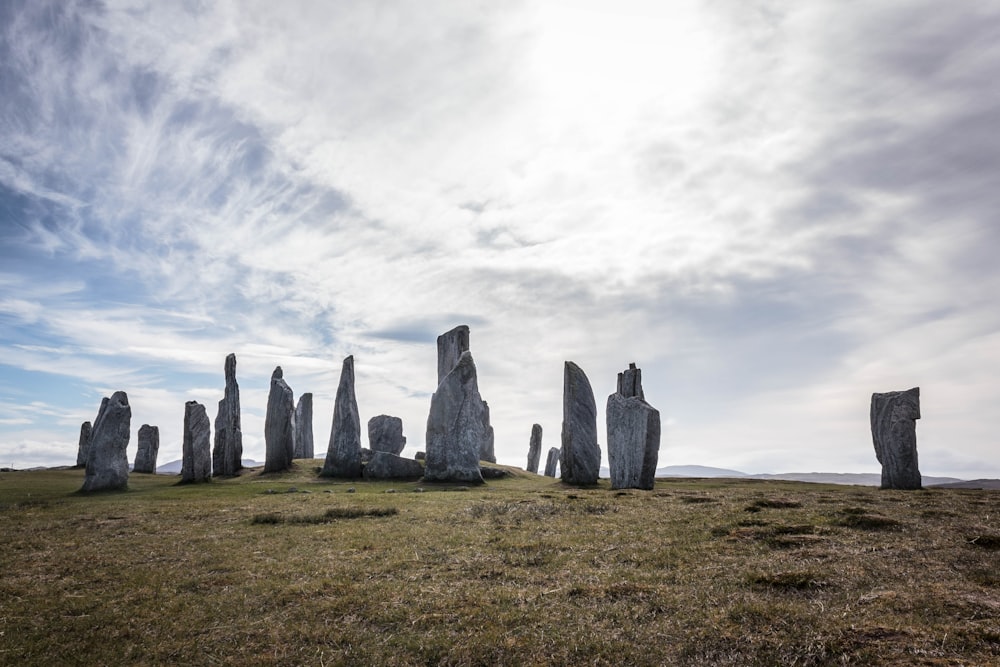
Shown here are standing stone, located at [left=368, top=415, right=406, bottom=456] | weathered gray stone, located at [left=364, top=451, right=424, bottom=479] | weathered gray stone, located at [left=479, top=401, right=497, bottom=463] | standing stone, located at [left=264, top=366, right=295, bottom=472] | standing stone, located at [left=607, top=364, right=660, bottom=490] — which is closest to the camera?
standing stone, located at [left=607, top=364, right=660, bottom=490]

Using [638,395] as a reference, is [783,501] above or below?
below

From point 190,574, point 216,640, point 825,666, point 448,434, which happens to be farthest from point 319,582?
point 448,434

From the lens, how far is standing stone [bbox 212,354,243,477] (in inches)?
1578

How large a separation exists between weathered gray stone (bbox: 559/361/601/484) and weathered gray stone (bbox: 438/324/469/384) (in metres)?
8.31

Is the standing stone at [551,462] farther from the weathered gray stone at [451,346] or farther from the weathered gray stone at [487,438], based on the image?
the weathered gray stone at [451,346]

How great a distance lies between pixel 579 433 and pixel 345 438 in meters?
Result: 14.6

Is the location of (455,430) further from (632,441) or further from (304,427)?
(304,427)

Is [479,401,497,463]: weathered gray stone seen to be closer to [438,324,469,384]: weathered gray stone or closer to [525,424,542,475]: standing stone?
[525,424,542,475]: standing stone

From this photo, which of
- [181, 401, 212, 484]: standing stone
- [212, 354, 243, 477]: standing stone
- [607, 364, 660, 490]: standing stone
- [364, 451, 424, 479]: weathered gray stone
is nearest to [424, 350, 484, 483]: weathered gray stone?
[364, 451, 424, 479]: weathered gray stone

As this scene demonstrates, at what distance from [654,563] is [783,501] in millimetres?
9273

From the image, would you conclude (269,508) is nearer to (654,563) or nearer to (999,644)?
(654,563)

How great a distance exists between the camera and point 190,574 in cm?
1118

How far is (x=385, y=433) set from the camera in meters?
51.2

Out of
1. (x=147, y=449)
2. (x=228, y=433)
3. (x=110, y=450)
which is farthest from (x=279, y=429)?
(x=147, y=449)
